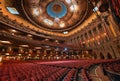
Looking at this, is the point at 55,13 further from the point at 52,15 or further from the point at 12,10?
the point at 12,10

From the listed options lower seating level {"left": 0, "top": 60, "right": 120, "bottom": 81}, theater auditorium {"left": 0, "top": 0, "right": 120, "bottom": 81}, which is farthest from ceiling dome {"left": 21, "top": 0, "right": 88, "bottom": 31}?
lower seating level {"left": 0, "top": 60, "right": 120, "bottom": 81}

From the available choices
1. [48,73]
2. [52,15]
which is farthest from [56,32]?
[48,73]

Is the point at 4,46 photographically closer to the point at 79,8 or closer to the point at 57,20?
the point at 57,20

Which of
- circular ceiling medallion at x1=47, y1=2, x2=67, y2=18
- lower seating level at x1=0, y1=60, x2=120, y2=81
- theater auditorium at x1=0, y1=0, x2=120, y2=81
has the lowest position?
lower seating level at x1=0, y1=60, x2=120, y2=81

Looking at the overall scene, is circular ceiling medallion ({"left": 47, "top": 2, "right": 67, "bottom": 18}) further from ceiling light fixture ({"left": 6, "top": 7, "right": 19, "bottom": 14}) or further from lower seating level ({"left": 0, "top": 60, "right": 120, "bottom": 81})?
lower seating level ({"left": 0, "top": 60, "right": 120, "bottom": 81})

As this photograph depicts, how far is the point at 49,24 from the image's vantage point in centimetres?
3066

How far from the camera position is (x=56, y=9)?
102 ft

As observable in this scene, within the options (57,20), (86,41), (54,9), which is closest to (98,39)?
(86,41)

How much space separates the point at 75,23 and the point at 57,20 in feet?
20.3

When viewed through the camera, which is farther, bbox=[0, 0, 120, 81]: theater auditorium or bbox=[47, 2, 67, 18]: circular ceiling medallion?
bbox=[47, 2, 67, 18]: circular ceiling medallion

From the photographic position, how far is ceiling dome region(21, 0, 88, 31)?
25.2m

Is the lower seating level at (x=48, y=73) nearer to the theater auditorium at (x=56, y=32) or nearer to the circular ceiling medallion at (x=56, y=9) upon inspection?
the theater auditorium at (x=56, y=32)

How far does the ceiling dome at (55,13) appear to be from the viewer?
82.7ft

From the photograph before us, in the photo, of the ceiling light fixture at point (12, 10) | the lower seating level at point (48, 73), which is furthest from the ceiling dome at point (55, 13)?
the lower seating level at point (48, 73)
